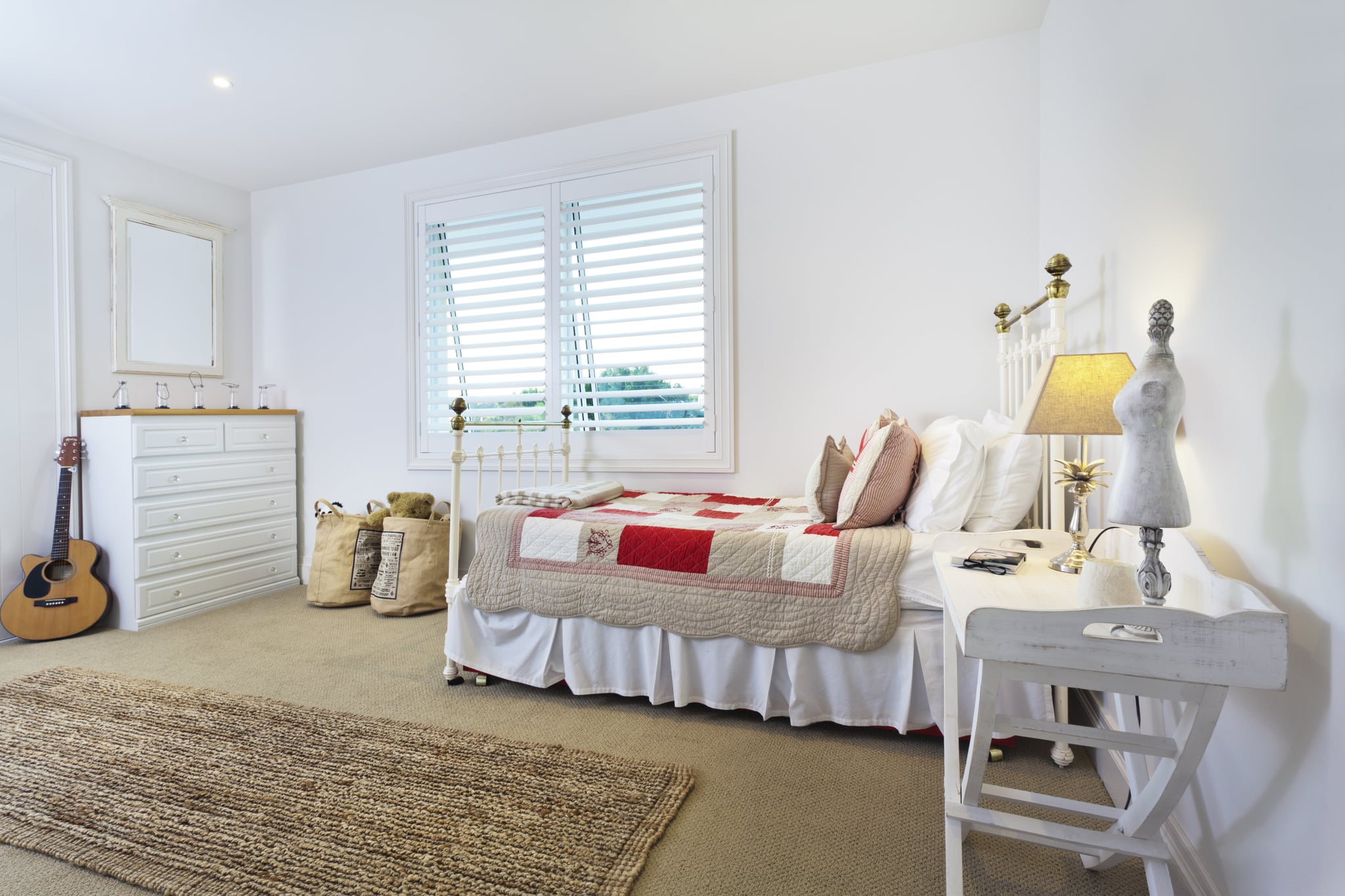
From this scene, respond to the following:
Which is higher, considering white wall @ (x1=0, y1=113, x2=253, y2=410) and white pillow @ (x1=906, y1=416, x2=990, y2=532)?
white wall @ (x1=0, y1=113, x2=253, y2=410)

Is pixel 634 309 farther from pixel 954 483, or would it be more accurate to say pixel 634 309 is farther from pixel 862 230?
pixel 954 483

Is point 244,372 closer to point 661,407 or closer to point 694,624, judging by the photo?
point 661,407

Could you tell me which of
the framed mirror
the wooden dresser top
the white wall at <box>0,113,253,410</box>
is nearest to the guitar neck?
the wooden dresser top

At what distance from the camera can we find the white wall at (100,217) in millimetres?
3350

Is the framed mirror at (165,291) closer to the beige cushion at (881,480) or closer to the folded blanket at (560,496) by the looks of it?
the folded blanket at (560,496)

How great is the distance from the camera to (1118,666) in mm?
955

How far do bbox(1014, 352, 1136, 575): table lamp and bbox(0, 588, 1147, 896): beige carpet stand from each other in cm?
70

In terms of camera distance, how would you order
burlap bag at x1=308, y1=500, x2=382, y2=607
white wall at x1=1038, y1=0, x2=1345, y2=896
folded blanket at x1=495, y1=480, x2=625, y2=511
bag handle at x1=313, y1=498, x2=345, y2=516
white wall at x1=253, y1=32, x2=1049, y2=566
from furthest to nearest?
bag handle at x1=313, y1=498, x2=345, y2=516 → burlap bag at x1=308, y1=500, x2=382, y2=607 → white wall at x1=253, y1=32, x2=1049, y2=566 → folded blanket at x1=495, y1=480, x2=625, y2=511 → white wall at x1=1038, y1=0, x2=1345, y2=896

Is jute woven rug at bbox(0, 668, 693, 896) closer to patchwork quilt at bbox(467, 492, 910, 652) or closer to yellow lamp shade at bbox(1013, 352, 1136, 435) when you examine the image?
patchwork quilt at bbox(467, 492, 910, 652)

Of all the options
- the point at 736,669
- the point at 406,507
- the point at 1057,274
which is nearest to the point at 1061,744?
the point at 736,669

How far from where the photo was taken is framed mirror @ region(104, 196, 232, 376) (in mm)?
3545

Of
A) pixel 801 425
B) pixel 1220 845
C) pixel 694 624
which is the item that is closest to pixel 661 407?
pixel 801 425

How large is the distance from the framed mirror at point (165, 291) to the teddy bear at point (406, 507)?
1.45 m

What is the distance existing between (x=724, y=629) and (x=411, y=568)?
1.99 m
